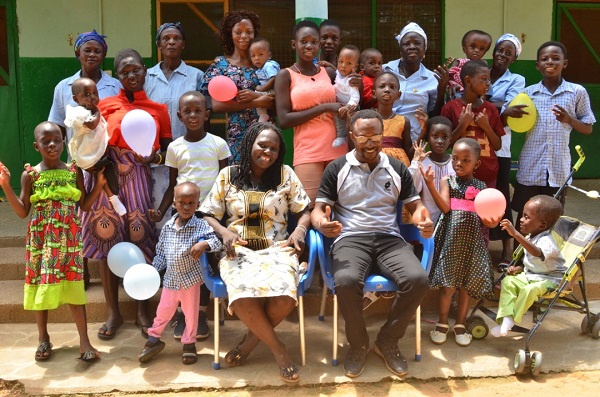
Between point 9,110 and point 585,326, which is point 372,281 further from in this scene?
point 9,110

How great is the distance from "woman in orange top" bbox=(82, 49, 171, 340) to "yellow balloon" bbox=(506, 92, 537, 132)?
2417 mm

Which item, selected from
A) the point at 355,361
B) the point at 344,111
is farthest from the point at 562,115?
the point at 355,361

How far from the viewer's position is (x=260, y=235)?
155 inches

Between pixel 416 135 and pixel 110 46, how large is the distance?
366 cm

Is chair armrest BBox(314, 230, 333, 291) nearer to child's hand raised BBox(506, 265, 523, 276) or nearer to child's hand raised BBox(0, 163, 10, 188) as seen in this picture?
child's hand raised BBox(506, 265, 523, 276)

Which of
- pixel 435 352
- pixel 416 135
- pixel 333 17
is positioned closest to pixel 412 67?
pixel 416 135

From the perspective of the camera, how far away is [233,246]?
3.77 m

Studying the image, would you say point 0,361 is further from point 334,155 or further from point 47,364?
point 334,155

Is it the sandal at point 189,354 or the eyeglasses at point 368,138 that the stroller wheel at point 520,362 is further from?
the sandal at point 189,354

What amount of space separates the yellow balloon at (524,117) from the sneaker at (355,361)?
200 cm

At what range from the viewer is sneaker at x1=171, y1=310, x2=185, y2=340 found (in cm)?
417

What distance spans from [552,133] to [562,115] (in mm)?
168

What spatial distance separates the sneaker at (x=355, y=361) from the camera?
3.76 meters

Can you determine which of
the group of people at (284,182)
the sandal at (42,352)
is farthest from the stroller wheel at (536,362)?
the sandal at (42,352)
